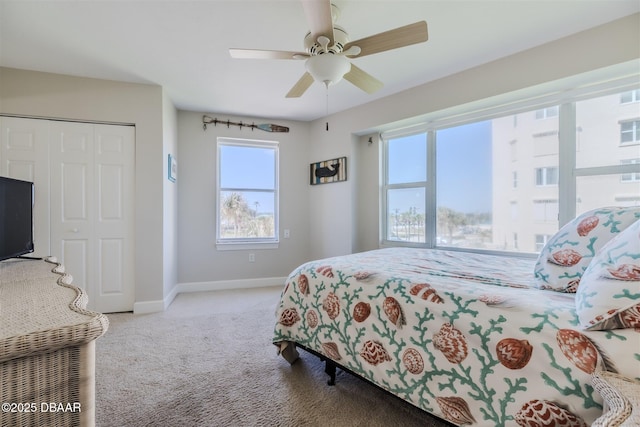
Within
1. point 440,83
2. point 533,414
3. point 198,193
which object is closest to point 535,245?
point 440,83

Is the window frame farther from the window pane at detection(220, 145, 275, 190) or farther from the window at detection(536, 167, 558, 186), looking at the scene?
the window at detection(536, 167, 558, 186)

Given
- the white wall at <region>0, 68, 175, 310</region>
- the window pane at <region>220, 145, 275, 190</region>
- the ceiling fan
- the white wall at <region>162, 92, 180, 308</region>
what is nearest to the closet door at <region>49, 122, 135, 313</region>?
the white wall at <region>0, 68, 175, 310</region>

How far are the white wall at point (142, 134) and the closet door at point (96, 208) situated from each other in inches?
4.1

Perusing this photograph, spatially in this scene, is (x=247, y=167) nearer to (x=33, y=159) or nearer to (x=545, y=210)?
(x=33, y=159)

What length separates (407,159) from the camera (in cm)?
357

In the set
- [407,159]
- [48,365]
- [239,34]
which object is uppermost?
[239,34]

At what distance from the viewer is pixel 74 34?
2.22m

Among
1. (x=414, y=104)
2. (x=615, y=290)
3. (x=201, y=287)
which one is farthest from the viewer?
(x=201, y=287)

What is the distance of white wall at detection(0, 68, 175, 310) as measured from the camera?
2936mm

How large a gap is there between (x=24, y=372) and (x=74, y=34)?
2.63 m

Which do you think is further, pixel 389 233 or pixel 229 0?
pixel 389 233

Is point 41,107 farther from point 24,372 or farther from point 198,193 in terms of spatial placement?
point 24,372

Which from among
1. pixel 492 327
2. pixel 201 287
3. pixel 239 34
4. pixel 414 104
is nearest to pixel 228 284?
pixel 201 287

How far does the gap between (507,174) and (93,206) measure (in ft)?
14.1
